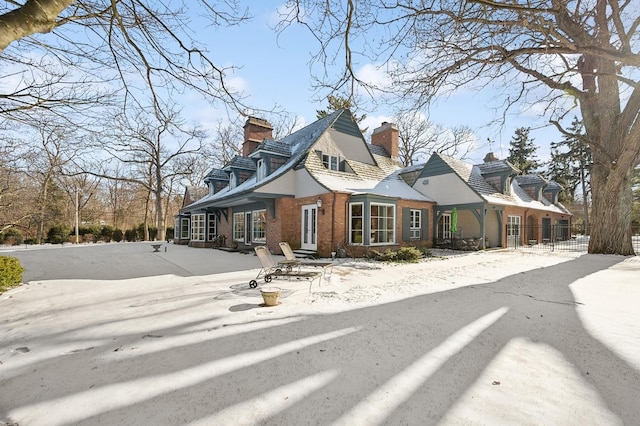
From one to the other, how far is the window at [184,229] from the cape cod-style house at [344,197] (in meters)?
2.24

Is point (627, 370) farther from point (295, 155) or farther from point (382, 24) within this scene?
point (295, 155)

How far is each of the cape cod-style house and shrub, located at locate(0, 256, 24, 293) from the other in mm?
7557

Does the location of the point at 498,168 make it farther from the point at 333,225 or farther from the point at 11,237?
the point at 11,237

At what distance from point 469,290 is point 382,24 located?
235 inches

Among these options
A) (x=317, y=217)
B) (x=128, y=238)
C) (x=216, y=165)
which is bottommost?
(x=128, y=238)

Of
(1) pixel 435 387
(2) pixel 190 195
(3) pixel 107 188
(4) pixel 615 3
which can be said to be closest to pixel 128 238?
(2) pixel 190 195

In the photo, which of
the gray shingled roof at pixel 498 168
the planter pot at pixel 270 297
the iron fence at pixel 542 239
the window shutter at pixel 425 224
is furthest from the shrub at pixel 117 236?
the iron fence at pixel 542 239

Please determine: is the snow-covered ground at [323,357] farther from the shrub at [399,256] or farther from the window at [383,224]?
the window at [383,224]

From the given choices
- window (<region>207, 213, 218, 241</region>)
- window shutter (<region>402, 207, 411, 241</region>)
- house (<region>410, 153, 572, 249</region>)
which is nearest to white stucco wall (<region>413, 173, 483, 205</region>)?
house (<region>410, 153, 572, 249</region>)

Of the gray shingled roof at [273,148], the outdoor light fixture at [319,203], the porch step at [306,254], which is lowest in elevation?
the porch step at [306,254]

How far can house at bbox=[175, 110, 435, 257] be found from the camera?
12305 millimetres

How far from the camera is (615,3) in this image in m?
8.93

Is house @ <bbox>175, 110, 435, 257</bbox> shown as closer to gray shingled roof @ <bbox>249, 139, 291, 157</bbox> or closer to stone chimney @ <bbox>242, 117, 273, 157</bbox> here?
gray shingled roof @ <bbox>249, 139, 291, 157</bbox>

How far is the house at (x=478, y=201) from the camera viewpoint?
15914 millimetres
